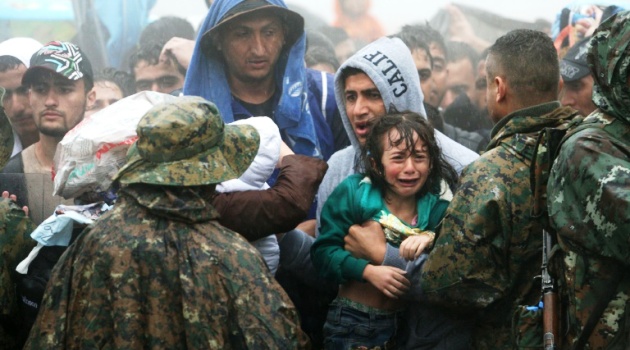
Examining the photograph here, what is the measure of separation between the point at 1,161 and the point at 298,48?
5.82 ft

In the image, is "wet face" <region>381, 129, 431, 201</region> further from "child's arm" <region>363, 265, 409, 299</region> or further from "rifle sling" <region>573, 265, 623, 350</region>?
"rifle sling" <region>573, 265, 623, 350</region>

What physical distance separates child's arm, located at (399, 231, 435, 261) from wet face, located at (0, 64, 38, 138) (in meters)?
3.16

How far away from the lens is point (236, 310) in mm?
3891

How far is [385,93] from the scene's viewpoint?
5.36 m

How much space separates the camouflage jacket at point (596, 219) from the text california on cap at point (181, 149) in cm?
122

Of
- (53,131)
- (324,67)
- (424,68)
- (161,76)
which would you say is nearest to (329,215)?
(53,131)

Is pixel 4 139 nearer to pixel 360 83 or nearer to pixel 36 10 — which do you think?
pixel 360 83

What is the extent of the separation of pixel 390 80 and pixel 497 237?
4.46ft

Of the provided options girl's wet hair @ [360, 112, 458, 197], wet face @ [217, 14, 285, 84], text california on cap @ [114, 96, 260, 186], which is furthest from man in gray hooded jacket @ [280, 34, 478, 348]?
text california on cap @ [114, 96, 260, 186]

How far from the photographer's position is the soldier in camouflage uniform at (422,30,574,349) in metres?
4.23

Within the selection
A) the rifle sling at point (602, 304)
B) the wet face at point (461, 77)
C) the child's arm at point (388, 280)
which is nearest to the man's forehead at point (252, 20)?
the child's arm at point (388, 280)

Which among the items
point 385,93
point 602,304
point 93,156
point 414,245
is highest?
point 602,304

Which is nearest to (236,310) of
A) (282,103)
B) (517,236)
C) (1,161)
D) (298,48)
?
(517,236)

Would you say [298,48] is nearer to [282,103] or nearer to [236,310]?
[282,103]
